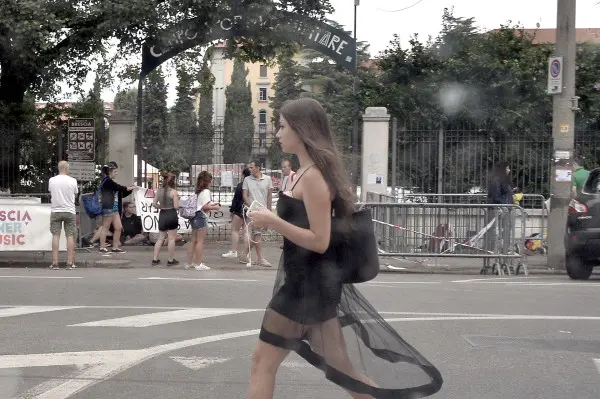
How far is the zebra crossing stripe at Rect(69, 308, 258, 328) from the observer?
9.27 m

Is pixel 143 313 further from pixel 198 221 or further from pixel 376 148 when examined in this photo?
pixel 376 148

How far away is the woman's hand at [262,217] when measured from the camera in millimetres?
4301

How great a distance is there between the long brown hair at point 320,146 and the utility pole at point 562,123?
1141 cm

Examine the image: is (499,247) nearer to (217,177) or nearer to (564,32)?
(564,32)

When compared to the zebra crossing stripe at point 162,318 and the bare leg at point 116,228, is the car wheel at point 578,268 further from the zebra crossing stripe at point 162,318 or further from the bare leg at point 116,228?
the bare leg at point 116,228

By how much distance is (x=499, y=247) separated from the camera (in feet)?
50.3

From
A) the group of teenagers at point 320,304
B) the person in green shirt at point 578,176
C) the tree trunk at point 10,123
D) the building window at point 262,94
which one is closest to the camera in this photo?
the group of teenagers at point 320,304

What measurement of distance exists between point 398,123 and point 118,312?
35.3ft

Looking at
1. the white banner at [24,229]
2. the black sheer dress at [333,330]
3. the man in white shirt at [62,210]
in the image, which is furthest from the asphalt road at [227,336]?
the white banner at [24,229]

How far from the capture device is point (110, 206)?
17.4m

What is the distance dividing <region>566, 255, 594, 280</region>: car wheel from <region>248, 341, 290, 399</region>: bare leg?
10.3 meters

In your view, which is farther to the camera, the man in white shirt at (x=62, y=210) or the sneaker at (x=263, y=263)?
the sneaker at (x=263, y=263)

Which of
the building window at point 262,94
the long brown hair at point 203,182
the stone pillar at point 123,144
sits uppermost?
the building window at point 262,94

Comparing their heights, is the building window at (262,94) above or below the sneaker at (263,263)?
above
